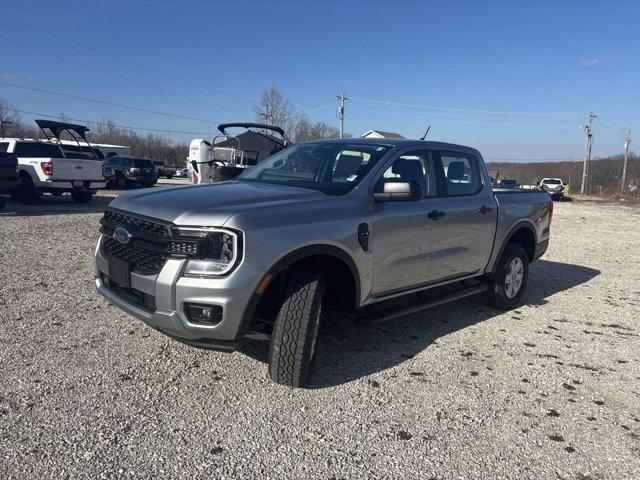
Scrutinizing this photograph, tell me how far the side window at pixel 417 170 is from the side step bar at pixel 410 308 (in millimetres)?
987

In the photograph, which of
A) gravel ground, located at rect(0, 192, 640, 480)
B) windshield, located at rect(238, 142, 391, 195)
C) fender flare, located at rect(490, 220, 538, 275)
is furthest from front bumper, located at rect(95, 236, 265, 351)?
fender flare, located at rect(490, 220, 538, 275)

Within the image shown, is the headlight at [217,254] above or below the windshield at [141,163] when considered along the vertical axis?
below

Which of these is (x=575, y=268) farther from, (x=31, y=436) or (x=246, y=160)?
(x=246, y=160)

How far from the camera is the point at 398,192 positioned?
12.2 feet

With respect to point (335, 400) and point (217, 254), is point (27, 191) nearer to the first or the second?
point (217, 254)

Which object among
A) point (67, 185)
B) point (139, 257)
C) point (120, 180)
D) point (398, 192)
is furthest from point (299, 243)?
point (120, 180)

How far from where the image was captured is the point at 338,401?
11.0ft

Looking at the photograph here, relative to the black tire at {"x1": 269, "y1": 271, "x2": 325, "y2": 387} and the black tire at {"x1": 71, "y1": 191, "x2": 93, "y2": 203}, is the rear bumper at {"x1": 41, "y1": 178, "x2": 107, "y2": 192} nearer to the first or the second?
the black tire at {"x1": 71, "y1": 191, "x2": 93, "y2": 203}

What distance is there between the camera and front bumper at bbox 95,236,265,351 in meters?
3.01

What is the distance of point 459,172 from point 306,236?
238 cm

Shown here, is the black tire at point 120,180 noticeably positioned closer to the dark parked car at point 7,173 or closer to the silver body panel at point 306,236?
the dark parked car at point 7,173

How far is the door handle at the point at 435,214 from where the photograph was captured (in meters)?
4.39

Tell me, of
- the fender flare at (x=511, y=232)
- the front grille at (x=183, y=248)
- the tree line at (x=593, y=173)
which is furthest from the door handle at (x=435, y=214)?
the tree line at (x=593, y=173)

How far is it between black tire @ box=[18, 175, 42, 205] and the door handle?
501 inches
